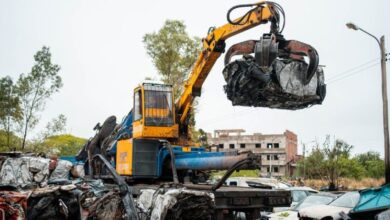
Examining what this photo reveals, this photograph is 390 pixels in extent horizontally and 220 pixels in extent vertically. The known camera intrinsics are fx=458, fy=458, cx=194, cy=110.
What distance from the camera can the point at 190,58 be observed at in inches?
1214

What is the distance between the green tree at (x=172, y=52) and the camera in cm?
3077

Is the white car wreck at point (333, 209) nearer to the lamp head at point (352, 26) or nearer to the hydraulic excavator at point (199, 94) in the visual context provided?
the hydraulic excavator at point (199, 94)

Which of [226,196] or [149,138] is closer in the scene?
[226,196]

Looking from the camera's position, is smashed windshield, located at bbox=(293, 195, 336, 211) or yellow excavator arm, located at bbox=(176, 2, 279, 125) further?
smashed windshield, located at bbox=(293, 195, 336, 211)

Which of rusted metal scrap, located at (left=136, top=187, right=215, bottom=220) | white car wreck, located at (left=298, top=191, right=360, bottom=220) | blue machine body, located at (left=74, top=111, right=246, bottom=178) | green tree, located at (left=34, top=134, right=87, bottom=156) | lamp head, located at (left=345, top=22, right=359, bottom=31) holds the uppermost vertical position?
lamp head, located at (left=345, top=22, right=359, bottom=31)

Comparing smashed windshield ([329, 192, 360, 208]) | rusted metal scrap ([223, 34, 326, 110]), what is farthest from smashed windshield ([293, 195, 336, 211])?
rusted metal scrap ([223, 34, 326, 110])

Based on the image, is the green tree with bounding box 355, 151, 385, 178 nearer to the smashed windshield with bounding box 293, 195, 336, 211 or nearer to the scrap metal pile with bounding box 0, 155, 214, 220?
the smashed windshield with bounding box 293, 195, 336, 211

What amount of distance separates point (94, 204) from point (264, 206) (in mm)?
3639

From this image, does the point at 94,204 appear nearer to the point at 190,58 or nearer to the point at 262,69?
the point at 262,69

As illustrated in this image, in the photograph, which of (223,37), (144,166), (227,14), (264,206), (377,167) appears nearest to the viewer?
(264,206)

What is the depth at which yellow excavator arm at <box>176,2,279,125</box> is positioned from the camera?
10492 mm

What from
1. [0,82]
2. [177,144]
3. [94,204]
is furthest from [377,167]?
[94,204]

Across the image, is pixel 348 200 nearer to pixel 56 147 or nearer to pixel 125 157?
pixel 125 157

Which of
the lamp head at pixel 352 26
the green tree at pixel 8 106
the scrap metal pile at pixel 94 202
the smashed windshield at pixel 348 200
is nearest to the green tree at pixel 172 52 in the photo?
the green tree at pixel 8 106
